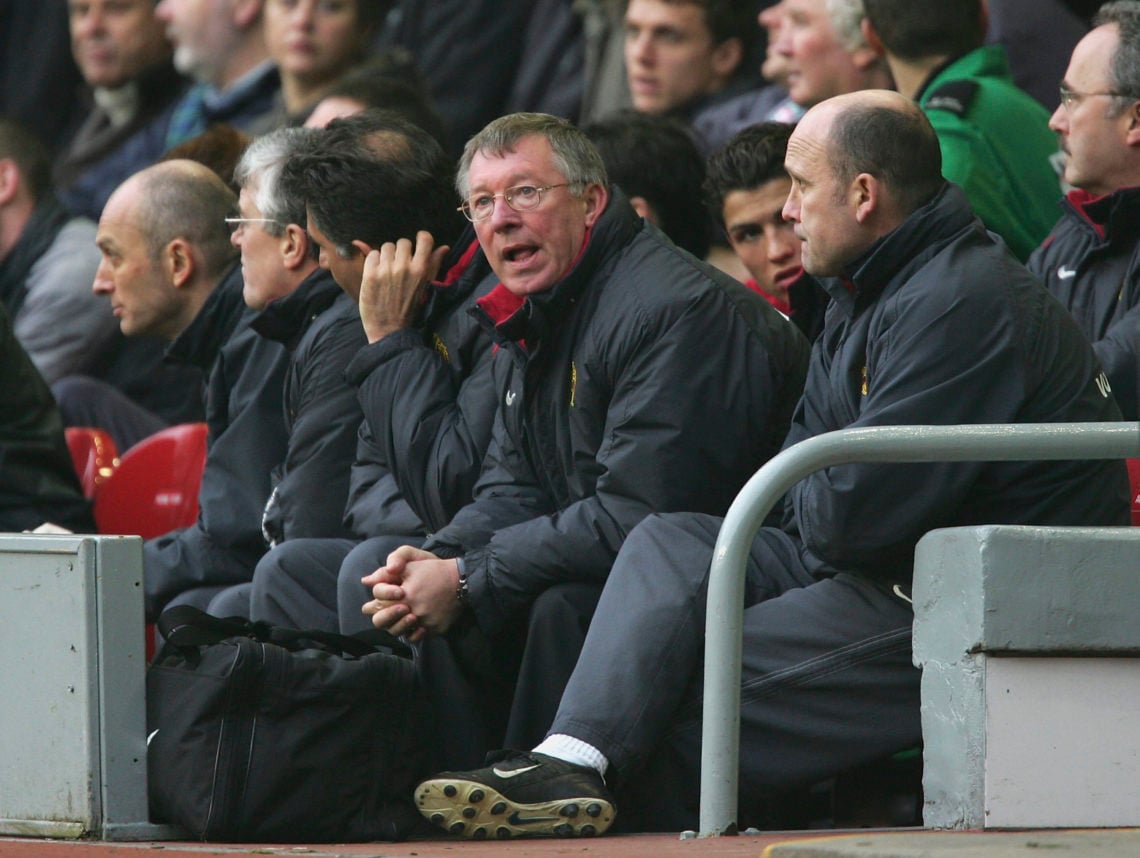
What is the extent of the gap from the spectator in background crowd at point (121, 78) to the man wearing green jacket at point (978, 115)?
15.0 ft

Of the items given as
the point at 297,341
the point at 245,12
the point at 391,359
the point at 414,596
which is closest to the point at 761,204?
the point at 391,359

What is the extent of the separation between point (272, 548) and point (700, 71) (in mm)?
3176

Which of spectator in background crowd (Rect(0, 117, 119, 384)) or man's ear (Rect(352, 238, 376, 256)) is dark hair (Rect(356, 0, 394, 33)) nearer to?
spectator in background crowd (Rect(0, 117, 119, 384))

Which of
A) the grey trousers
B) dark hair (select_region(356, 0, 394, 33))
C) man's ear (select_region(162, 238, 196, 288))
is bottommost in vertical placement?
the grey trousers

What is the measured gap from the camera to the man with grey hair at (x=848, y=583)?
4.04 metres

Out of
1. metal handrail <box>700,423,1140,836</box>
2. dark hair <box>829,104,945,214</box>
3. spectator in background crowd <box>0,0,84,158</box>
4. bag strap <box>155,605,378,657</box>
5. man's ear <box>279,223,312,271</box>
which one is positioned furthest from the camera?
spectator in background crowd <box>0,0,84,158</box>

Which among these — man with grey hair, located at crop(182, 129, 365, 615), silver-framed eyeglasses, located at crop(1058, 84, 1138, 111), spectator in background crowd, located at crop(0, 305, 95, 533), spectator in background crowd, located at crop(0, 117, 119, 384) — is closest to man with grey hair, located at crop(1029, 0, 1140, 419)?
silver-framed eyeglasses, located at crop(1058, 84, 1138, 111)

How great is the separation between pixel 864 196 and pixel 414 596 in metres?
1.25

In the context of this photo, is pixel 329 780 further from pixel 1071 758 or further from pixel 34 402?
pixel 34 402

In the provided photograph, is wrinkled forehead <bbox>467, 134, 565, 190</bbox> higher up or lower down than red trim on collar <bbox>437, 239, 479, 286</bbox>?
higher up

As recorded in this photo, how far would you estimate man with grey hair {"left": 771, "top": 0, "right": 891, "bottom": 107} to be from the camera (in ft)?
21.6

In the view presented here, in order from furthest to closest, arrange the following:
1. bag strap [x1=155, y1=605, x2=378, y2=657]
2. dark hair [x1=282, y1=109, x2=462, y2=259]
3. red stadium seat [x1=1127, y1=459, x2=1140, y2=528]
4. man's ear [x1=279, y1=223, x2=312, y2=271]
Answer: man's ear [x1=279, y1=223, x2=312, y2=271] < dark hair [x1=282, y1=109, x2=462, y2=259] < red stadium seat [x1=1127, y1=459, x2=1140, y2=528] < bag strap [x1=155, y1=605, x2=378, y2=657]

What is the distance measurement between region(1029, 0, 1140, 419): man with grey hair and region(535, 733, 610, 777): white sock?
5.81 feet

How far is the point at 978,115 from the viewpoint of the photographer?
19.4ft
